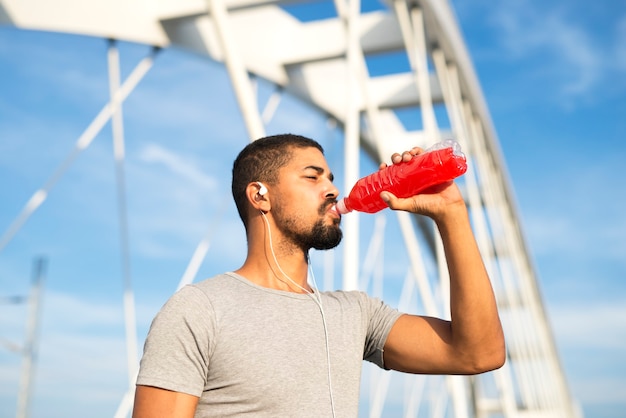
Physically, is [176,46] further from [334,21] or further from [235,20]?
[334,21]

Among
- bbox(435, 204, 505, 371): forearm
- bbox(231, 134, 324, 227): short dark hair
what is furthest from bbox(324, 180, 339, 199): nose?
bbox(435, 204, 505, 371): forearm

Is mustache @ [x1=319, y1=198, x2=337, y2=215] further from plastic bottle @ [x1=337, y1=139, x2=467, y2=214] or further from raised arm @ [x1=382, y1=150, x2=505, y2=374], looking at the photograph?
raised arm @ [x1=382, y1=150, x2=505, y2=374]

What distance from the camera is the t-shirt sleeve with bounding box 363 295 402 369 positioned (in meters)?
2.17

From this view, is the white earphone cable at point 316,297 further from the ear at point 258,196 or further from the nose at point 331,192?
the nose at point 331,192

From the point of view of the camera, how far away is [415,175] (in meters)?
2.05

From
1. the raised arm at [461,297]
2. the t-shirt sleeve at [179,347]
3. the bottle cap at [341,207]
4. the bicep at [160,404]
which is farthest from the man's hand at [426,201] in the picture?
the bicep at [160,404]

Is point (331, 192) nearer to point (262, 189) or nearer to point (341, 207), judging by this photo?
point (341, 207)

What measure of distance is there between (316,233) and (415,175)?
336 mm

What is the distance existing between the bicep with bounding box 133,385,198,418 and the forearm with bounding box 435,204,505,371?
0.81m

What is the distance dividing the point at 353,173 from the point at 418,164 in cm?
443

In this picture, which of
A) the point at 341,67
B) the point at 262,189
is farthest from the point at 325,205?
the point at 341,67

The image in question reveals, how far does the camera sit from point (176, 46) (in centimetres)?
784

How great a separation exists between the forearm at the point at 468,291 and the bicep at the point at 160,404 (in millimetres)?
812

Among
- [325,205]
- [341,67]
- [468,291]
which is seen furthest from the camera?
[341,67]
